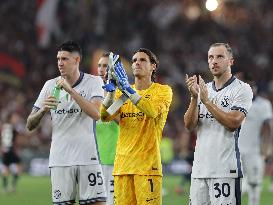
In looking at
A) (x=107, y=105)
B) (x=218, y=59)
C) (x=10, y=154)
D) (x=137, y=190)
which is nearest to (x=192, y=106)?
(x=218, y=59)

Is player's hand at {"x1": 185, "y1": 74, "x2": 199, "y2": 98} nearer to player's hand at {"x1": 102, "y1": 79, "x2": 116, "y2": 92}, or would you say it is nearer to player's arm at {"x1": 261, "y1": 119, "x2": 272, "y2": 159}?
player's hand at {"x1": 102, "y1": 79, "x2": 116, "y2": 92}

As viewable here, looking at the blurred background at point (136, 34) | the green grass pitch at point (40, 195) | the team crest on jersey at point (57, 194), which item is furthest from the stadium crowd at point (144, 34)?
the team crest on jersey at point (57, 194)

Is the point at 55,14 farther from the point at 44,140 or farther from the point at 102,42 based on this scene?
the point at 44,140

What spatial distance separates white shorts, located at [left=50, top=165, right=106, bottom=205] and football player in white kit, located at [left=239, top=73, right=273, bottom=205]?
14.6ft

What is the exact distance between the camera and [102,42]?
31656mm

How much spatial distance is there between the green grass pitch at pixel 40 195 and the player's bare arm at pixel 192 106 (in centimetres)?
747

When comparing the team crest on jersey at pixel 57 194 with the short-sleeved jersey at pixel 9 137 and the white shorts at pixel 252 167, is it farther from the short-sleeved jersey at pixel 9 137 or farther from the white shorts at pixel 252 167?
the short-sleeved jersey at pixel 9 137

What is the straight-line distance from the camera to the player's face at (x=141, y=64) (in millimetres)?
8250

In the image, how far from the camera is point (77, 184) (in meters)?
8.95

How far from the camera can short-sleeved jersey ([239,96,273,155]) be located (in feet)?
42.6

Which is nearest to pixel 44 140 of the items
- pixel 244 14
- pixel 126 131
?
pixel 244 14

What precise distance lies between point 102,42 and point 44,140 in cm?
569

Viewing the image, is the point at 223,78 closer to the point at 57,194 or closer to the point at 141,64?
the point at 141,64

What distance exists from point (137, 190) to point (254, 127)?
5.44 meters
